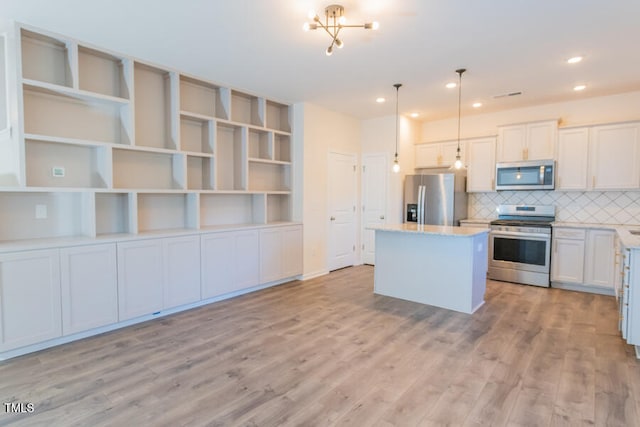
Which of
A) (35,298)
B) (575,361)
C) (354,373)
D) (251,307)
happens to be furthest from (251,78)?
(575,361)

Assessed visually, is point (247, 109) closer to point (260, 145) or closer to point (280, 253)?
point (260, 145)

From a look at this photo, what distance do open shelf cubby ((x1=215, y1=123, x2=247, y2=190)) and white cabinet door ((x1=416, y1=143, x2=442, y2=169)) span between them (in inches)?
133

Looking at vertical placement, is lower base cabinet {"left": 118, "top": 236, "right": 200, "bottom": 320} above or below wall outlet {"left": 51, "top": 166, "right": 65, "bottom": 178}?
below

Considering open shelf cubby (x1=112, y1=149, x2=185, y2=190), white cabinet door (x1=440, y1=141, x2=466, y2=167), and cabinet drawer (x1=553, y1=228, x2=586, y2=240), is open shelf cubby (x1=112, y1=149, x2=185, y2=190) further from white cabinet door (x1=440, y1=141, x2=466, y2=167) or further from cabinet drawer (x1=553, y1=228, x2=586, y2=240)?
cabinet drawer (x1=553, y1=228, x2=586, y2=240)

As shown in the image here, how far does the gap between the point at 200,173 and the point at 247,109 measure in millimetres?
1282

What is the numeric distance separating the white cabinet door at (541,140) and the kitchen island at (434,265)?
1977 millimetres

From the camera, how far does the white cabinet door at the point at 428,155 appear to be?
20.3 ft

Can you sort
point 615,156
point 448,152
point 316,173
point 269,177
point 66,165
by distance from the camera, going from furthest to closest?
point 448,152
point 316,173
point 269,177
point 615,156
point 66,165

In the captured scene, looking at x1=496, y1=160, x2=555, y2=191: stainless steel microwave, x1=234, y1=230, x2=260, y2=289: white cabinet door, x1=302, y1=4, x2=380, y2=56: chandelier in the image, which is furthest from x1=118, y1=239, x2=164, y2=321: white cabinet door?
x1=496, y1=160, x2=555, y2=191: stainless steel microwave

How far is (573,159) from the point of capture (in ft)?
16.3

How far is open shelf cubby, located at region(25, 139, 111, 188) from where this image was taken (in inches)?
126

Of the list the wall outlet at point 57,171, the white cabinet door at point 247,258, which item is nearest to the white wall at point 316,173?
the white cabinet door at point 247,258

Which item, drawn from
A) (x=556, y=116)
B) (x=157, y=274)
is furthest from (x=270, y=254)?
(x=556, y=116)

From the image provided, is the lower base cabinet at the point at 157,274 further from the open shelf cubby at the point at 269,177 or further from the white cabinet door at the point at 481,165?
the white cabinet door at the point at 481,165
